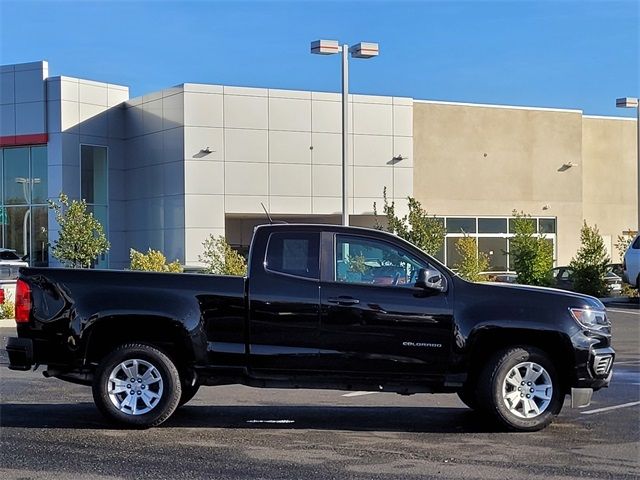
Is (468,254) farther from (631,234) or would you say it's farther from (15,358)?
(15,358)

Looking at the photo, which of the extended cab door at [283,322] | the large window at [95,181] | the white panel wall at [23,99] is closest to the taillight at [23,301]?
the extended cab door at [283,322]

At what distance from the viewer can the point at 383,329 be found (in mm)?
7535

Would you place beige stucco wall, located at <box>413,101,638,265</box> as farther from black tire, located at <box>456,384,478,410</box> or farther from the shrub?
black tire, located at <box>456,384,478,410</box>

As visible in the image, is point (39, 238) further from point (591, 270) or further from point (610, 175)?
point (610, 175)

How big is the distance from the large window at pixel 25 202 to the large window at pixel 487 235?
17.1 m

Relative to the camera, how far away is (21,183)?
Answer: 3531 cm

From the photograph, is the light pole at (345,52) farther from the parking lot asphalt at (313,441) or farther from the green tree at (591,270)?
the parking lot asphalt at (313,441)

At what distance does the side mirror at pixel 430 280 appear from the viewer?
24.6 feet

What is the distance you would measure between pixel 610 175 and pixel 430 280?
118 ft

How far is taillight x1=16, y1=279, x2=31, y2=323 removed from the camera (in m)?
7.68

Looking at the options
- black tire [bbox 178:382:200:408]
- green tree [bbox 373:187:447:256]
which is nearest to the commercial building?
green tree [bbox 373:187:447:256]

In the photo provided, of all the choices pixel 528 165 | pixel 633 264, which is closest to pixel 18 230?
pixel 528 165

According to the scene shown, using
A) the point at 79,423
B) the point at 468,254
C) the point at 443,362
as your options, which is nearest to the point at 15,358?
the point at 79,423

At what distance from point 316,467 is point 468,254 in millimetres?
20107
